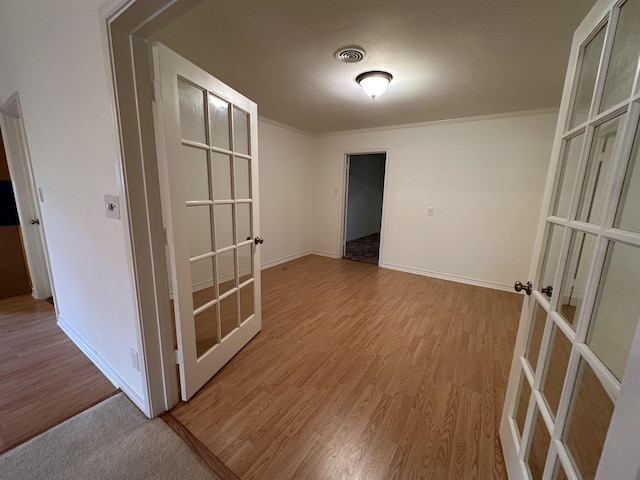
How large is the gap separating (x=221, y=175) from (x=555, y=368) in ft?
6.22

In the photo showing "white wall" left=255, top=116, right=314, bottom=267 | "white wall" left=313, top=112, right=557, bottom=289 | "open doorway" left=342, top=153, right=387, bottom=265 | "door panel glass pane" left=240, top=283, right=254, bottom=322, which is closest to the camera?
"door panel glass pane" left=240, top=283, right=254, bottom=322

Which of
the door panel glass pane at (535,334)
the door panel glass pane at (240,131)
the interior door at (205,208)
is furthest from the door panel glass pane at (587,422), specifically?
the door panel glass pane at (240,131)

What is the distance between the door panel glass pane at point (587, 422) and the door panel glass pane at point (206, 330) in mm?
1729

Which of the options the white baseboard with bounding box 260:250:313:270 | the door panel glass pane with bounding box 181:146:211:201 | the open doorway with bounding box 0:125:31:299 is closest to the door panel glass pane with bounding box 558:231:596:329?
the door panel glass pane with bounding box 181:146:211:201

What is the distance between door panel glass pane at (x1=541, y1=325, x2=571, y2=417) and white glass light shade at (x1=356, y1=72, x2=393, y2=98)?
2.17 m

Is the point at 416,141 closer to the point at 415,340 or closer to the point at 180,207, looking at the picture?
the point at 415,340

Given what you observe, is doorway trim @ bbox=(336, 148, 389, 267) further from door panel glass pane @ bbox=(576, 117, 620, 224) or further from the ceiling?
door panel glass pane @ bbox=(576, 117, 620, 224)

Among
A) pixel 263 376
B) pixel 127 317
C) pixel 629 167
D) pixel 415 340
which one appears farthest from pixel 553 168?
pixel 127 317

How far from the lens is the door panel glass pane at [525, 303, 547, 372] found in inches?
40.1

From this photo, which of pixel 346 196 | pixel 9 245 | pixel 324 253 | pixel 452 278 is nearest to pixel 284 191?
pixel 346 196

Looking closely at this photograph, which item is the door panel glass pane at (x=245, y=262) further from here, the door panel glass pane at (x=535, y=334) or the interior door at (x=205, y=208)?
the door panel glass pane at (x=535, y=334)

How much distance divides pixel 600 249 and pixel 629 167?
0.71 feet

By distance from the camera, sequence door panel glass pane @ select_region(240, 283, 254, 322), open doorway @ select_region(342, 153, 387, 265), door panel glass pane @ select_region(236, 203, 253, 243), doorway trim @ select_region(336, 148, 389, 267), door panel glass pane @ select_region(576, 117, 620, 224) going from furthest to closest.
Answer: open doorway @ select_region(342, 153, 387, 265)
doorway trim @ select_region(336, 148, 389, 267)
door panel glass pane @ select_region(240, 283, 254, 322)
door panel glass pane @ select_region(236, 203, 253, 243)
door panel glass pane @ select_region(576, 117, 620, 224)

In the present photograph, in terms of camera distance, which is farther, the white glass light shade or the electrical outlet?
the white glass light shade
